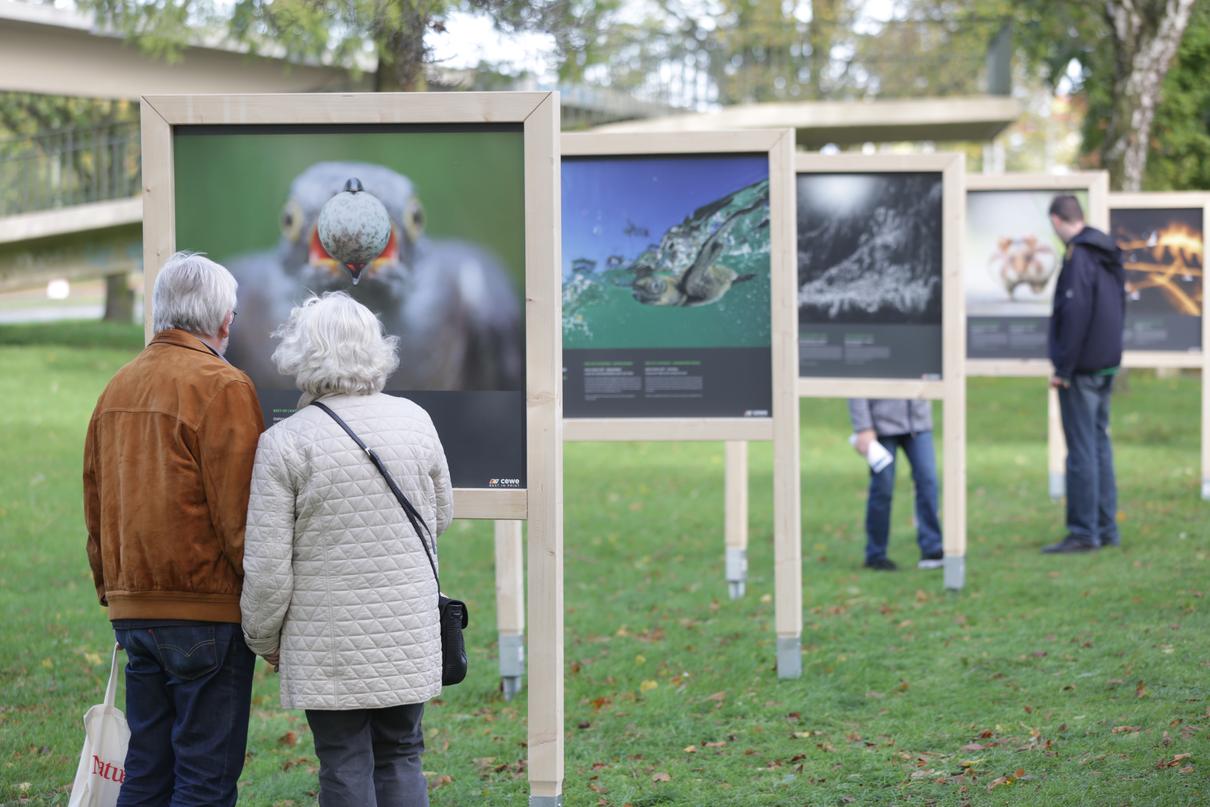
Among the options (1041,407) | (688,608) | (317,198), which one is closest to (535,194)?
(317,198)

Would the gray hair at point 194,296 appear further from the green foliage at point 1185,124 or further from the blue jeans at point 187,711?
the green foliage at point 1185,124

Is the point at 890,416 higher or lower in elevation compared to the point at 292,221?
lower

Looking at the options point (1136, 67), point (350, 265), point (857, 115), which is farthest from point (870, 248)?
point (857, 115)

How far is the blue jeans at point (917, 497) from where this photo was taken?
1058cm

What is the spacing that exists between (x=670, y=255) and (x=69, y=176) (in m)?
22.0

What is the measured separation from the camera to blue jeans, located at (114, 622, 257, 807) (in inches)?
163

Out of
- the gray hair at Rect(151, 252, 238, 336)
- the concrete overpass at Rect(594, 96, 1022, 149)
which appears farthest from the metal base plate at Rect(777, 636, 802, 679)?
the concrete overpass at Rect(594, 96, 1022, 149)

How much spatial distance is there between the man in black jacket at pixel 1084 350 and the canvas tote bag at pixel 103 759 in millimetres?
7840

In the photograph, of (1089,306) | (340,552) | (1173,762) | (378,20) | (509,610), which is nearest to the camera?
(340,552)

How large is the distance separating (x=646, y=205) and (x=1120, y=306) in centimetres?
481

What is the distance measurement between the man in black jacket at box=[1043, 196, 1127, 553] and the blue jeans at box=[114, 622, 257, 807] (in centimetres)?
773

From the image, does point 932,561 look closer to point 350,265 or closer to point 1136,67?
point 350,265

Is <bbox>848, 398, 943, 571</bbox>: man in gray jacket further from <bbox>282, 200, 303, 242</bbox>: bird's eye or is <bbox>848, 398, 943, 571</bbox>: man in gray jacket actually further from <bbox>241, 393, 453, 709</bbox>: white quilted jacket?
<bbox>241, 393, 453, 709</bbox>: white quilted jacket

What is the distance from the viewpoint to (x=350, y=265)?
5.07m
